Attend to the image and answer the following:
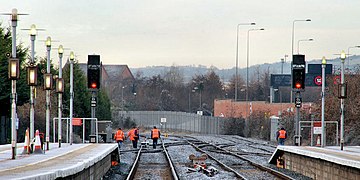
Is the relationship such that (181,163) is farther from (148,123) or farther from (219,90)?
(219,90)

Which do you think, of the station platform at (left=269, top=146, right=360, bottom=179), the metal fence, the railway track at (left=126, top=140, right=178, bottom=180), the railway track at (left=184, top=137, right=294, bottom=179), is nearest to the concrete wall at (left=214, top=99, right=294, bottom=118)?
the metal fence

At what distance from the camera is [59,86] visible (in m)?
37.7

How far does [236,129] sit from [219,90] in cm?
9272

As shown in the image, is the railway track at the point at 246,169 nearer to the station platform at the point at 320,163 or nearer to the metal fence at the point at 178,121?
the station platform at the point at 320,163

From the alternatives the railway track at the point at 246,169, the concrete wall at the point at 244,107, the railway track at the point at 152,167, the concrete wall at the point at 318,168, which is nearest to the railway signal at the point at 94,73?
the railway track at the point at 152,167

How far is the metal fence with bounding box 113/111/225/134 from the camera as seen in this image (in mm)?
102250

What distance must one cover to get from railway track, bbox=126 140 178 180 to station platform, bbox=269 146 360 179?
5.20 metres

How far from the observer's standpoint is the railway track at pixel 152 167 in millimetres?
31406

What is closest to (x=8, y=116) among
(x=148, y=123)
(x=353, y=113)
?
(x=353, y=113)

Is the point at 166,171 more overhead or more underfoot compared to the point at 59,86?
more underfoot

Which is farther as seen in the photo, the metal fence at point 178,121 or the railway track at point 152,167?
Result: the metal fence at point 178,121

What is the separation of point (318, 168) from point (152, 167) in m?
9.81

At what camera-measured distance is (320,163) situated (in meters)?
28.9

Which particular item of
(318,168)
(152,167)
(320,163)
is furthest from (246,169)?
(320,163)
